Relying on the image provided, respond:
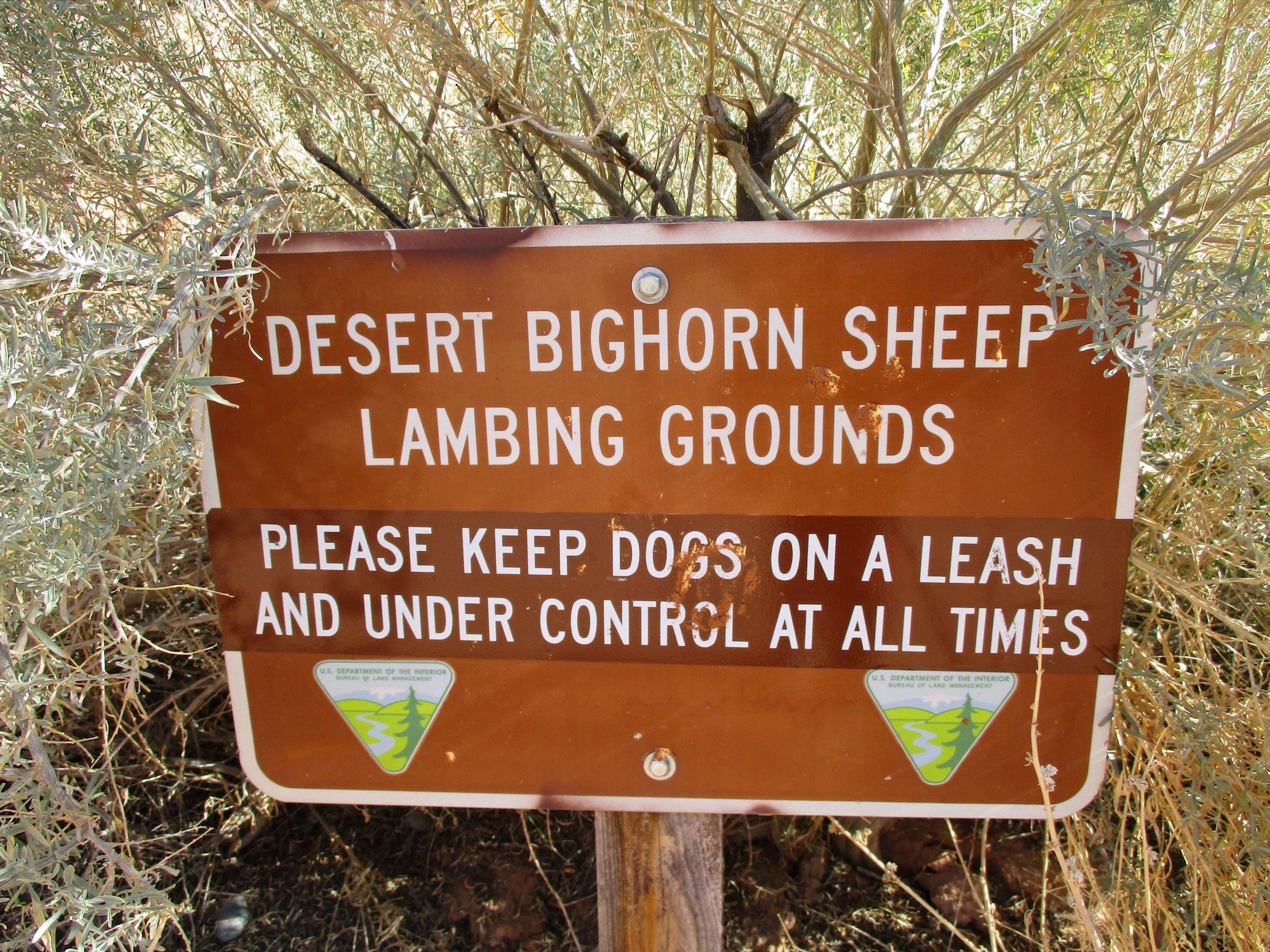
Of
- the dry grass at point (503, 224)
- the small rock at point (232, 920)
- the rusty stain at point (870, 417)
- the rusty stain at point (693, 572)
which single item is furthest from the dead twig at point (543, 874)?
the rusty stain at point (870, 417)

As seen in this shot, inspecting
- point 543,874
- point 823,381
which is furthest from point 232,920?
point 823,381

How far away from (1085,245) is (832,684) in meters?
0.57

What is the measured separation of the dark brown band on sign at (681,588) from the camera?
0.98m

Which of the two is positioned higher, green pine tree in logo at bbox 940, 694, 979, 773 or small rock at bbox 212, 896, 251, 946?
green pine tree in logo at bbox 940, 694, 979, 773

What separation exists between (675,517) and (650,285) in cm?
27

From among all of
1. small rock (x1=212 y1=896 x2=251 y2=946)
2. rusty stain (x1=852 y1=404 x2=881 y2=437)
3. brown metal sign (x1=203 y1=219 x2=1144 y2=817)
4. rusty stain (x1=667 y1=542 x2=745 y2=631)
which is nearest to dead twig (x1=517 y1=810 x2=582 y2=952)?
small rock (x1=212 y1=896 x2=251 y2=946)

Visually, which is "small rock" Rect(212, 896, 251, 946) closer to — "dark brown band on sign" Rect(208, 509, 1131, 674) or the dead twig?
the dead twig

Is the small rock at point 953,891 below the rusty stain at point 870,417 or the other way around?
below

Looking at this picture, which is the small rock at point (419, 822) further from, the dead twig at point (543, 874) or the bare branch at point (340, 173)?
the bare branch at point (340, 173)

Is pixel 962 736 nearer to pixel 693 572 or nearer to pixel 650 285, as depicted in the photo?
pixel 693 572

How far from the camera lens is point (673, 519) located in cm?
100

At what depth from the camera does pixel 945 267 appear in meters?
0.91

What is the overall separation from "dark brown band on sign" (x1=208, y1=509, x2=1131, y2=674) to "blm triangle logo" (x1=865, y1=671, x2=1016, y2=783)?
16 millimetres

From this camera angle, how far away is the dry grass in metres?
0.88
